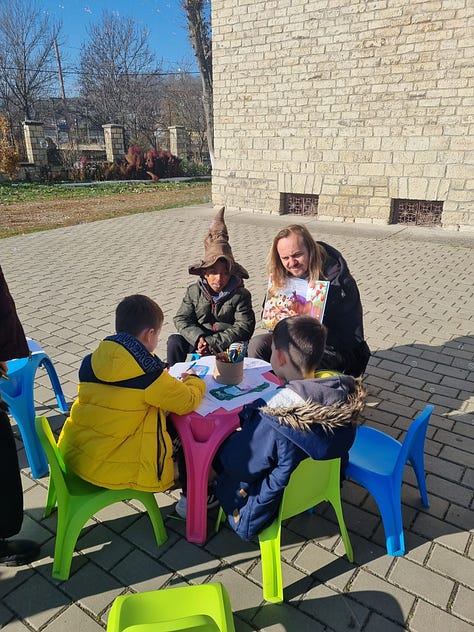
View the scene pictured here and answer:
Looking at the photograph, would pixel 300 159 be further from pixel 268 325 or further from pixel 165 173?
pixel 165 173

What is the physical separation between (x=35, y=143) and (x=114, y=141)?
15.0 ft

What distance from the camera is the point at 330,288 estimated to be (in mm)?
3518

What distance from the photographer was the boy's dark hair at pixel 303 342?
2221 mm

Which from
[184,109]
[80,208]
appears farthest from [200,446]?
[184,109]

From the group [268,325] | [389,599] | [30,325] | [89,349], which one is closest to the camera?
[389,599]

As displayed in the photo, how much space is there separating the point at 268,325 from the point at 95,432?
1.55m

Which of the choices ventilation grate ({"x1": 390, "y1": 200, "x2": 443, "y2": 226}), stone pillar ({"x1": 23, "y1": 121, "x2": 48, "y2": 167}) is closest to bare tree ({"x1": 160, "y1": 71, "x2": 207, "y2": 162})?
stone pillar ({"x1": 23, "y1": 121, "x2": 48, "y2": 167})

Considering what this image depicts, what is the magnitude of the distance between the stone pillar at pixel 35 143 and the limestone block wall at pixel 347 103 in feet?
41.6

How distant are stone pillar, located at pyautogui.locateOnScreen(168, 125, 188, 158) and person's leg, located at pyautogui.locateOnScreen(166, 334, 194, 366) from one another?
2711cm

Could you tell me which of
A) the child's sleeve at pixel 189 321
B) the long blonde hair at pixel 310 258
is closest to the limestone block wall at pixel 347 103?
the long blonde hair at pixel 310 258

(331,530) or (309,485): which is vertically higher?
(309,485)

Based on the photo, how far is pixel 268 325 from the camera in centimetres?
347

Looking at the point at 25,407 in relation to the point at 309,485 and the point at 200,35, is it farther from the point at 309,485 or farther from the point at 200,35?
the point at 200,35

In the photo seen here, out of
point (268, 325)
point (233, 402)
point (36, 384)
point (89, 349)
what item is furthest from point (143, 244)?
point (233, 402)
